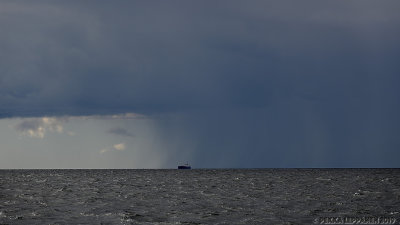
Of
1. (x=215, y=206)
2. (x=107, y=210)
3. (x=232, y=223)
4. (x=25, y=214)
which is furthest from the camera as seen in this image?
(x=215, y=206)

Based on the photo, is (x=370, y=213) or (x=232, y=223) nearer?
(x=232, y=223)

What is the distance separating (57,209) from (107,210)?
515cm

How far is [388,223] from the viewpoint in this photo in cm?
3759

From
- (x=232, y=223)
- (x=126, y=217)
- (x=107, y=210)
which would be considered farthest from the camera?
(x=107, y=210)

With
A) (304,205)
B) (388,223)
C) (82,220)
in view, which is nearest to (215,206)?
(304,205)

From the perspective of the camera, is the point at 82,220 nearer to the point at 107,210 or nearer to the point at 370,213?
the point at 107,210

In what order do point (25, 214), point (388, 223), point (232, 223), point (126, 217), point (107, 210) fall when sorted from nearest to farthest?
point (388, 223), point (232, 223), point (126, 217), point (25, 214), point (107, 210)

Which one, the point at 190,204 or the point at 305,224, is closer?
the point at 305,224

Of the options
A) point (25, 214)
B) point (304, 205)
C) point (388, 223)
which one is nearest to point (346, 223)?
point (388, 223)

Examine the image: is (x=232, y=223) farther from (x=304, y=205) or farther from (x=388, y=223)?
(x=304, y=205)

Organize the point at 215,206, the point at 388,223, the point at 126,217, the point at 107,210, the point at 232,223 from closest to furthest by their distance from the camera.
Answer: the point at 388,223 → the point at 232,223 → the point at 126,217 → the point at 107,210 → the point at 215,206

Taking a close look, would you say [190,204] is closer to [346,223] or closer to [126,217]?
[126,217]

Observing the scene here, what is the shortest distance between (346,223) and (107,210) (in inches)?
894

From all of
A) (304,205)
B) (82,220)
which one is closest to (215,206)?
(304,205)
